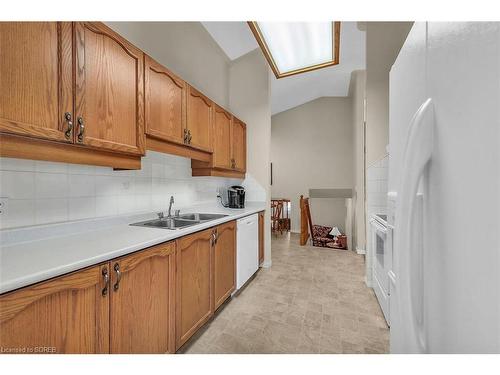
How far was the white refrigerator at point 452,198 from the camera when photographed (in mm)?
350

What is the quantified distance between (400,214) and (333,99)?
18.4 feet

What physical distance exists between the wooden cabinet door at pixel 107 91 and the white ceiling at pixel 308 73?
1781 mm

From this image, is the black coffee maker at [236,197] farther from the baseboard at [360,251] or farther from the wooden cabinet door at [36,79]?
the baseboard at [360,251]

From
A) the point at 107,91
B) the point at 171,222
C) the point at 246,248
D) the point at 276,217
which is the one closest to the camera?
the point at 107,91

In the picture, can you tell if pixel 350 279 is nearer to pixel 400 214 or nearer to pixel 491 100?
pixel 400 214

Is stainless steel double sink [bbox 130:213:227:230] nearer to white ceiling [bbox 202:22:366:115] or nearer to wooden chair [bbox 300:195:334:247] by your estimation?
white ceiling [bbox 202:22:366:115]

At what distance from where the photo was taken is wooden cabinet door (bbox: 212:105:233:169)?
246 cm

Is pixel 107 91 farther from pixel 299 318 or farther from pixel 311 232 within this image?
pixel 311 232

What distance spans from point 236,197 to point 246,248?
766 millimetres

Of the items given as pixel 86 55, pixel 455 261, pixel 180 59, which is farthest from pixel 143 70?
pixel 455 261

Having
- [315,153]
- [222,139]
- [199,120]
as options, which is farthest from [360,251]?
[199,120]

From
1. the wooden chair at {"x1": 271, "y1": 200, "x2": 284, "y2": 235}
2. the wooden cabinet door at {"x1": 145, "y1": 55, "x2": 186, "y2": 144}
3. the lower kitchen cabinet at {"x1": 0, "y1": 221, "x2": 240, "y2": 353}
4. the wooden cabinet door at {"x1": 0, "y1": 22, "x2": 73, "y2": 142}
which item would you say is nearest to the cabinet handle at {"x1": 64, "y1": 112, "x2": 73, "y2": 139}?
the wooden cabinet door at {"x1": 0, "y1": 22, "x2": 73, "y2": 142}

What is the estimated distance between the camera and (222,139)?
102 inches

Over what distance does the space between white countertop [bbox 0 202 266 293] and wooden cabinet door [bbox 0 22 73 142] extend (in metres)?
0.51
